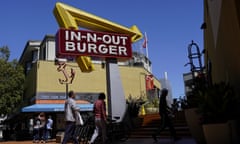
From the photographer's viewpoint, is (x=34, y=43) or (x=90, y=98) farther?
(x=34, y=43)

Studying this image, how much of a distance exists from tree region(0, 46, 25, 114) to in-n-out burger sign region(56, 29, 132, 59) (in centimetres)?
1697

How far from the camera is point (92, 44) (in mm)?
12203

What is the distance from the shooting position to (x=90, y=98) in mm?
25875

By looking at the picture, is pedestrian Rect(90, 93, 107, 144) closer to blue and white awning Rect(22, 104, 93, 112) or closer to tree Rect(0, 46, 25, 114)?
blue and white awning Rect(22, 104, 93, 112)

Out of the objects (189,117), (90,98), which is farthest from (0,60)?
(189,117)

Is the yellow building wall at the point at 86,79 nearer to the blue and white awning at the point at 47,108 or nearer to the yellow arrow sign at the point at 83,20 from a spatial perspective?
the blue and white awning at the point at 47,108

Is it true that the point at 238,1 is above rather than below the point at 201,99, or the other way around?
above

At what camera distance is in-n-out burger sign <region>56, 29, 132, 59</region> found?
11.7 m

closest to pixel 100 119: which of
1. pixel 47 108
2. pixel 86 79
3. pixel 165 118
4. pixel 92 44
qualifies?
pixel 165 118

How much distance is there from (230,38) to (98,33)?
7.23 m

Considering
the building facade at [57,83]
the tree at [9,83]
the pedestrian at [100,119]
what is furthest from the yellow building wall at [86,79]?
the pedestrian at [100,119]

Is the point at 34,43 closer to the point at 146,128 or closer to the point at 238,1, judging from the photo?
the point at 146,128

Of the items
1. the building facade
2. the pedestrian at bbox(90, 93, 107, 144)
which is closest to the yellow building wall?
the building facade

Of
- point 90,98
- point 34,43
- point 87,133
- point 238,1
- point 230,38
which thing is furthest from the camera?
point 34,43
